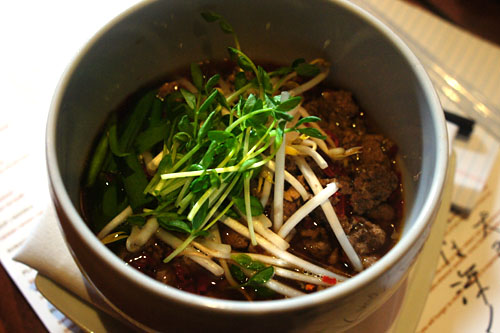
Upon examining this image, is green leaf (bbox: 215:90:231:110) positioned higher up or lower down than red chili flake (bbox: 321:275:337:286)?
higher up

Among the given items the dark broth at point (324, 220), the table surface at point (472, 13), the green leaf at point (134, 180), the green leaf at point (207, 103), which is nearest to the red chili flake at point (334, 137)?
the dark broth at point (324, 220)

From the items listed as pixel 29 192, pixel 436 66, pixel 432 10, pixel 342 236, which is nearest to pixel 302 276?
pixel 342 236

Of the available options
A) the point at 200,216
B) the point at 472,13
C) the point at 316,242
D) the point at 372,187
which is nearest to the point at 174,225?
the point at 200,216

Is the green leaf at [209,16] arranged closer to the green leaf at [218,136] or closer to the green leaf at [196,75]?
the green leaf at [196,75]

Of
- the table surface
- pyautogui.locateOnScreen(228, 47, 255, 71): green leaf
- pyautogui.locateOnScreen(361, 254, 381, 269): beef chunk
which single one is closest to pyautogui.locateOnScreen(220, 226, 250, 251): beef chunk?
pyautogui.locateOnScreen(361, 254, 381, 269): beef chunk

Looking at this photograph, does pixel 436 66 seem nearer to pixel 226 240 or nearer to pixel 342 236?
pixel 342 236

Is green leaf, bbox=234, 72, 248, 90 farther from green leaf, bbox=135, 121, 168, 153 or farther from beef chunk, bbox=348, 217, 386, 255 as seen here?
beef chunk, bbox=348, 217, 386, 255
